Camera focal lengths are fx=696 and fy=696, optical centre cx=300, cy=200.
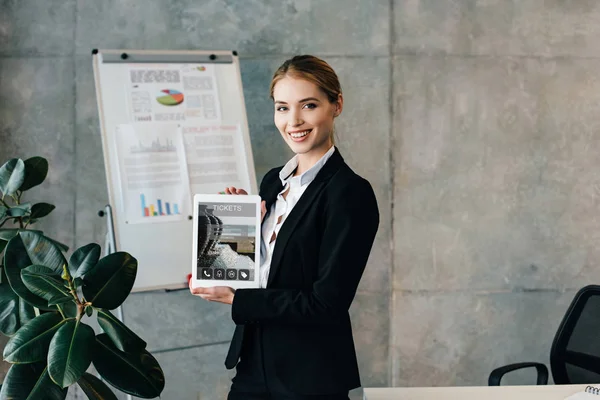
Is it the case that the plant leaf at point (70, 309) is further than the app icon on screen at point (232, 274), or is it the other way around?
the plant leaf at point (70, 309)

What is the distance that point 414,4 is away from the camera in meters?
3.86

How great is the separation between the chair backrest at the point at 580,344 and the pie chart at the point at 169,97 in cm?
206

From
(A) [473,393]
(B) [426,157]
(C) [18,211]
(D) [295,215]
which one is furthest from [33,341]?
(B) [426,157]

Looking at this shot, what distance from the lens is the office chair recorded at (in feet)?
9.94

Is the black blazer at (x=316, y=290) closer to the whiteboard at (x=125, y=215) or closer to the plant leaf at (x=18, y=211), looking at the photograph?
the plant leaf at (x=18, y=211)

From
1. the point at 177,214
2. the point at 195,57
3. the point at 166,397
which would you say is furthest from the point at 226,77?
the point at 166,397

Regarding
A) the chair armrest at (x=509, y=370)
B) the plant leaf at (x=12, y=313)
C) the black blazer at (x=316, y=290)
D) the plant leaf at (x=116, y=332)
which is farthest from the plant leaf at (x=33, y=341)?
the chair armrest at (x=509, y=370)

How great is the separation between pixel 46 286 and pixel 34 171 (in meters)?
0.82

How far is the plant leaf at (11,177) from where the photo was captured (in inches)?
104

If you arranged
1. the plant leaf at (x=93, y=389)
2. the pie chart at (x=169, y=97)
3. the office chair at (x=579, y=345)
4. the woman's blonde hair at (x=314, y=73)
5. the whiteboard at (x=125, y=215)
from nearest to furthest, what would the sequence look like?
the woman's blonde hair at (x=314, y=73) → the plant leaf at (x=93, y=389) → the office chair at (x=579, y=345) → the whiteboard at (x=125, y=215) → the pie chart at (x=169, y=97)

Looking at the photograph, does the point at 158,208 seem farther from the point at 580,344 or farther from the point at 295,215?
the point at 580,344

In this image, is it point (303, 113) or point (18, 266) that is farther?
point (18, 266)

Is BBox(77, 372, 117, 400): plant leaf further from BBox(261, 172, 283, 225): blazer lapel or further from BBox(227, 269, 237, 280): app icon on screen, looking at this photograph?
BBox(261, 172, 283, 225): blazer lapel

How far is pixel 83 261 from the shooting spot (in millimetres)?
2303
